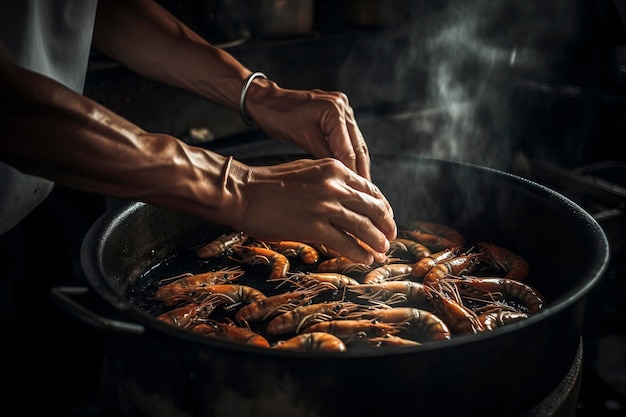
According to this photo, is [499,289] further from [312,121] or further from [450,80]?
[450,80]

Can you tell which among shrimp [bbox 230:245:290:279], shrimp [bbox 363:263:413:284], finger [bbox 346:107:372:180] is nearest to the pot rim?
shrimp [bbox 230:245:290:279]

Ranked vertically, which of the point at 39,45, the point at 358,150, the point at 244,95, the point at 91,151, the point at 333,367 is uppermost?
the point at 39,45

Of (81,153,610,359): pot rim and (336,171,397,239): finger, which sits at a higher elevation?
(336,171,397,239): finger

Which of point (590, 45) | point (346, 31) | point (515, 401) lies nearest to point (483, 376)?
point (515, 401)

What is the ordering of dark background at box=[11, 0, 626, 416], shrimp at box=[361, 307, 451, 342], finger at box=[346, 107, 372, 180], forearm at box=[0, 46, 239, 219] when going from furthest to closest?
dark background at box=[11, 0, 626, 416]
finger at box=[346, 107, 372, 180]
shrimp at box=[361, 307, 451, 342]
forearm at box=[0, 46, 239, 219]

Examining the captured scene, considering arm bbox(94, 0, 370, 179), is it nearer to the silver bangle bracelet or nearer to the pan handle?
the silver bangle bracelet

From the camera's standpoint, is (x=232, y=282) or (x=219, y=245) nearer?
(x=232, y=282)

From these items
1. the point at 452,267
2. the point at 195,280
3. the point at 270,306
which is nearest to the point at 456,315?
the point at 452,267
